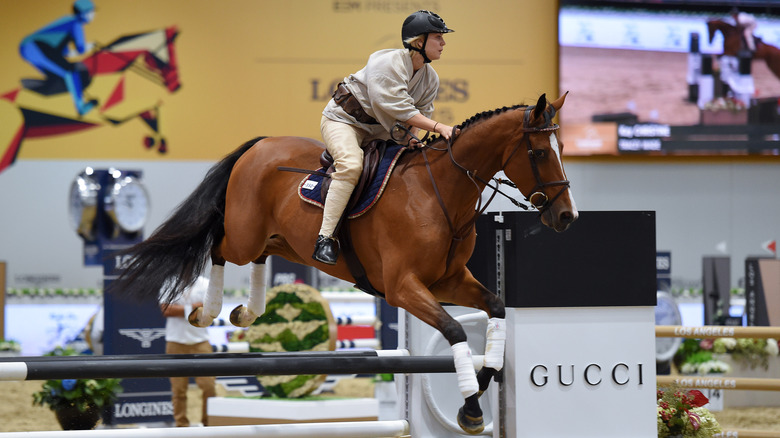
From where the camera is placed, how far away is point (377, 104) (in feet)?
9.91

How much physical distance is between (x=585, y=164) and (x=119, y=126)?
6.77 metres

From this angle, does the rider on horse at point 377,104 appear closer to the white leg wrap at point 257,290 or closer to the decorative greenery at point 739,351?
the white leg wrap at point 257,290

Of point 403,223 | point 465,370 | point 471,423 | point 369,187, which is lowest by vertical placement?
point 471,423

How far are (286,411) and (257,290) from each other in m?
2.53

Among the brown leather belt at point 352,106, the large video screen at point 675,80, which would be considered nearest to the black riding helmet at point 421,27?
the brown leather belt at point 352,106

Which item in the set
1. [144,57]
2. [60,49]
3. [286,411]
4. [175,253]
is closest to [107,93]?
[144,57]

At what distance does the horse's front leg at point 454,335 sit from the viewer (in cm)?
273

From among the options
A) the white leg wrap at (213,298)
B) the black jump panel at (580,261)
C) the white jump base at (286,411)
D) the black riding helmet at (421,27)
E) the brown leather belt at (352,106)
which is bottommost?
the white jump base at (286,411)

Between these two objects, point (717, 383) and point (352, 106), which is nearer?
point (352, 106)

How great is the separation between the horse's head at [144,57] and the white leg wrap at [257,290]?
8.21 meters

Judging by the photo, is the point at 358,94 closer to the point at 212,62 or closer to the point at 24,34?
the point at 212,62

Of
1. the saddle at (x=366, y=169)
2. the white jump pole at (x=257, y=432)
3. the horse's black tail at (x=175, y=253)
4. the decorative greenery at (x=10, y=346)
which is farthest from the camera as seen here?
the decorative greenery at (x=10, y=346)

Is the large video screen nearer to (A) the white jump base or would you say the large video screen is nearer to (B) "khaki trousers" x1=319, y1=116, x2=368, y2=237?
(A) the white jump base

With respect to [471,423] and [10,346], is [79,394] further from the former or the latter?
[471,423]
